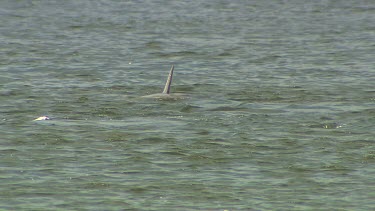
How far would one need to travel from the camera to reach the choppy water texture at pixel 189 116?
13.3 meters

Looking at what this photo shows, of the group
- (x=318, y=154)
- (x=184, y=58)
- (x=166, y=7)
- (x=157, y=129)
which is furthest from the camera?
(x=166, y=7)

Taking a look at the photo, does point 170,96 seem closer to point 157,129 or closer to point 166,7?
point 157,129

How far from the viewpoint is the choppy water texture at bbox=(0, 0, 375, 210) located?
43.7ft

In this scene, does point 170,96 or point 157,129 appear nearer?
point 157,129

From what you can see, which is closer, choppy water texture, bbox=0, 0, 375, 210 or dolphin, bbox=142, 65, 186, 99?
choppy water texture, bbox=0, 0, 375, 210

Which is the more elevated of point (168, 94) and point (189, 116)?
point (189, 116)

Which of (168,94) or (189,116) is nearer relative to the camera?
(189,116)

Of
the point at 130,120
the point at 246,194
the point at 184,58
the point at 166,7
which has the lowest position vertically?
the point at 166,7

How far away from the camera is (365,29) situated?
116ft

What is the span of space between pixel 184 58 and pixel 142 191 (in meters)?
15.0

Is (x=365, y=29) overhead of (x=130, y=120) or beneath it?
beneath

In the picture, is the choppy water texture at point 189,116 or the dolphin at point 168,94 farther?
the dolphin at point 168,94

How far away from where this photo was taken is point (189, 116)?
19.1 m

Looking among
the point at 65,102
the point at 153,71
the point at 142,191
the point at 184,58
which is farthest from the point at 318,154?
the point at 184,58
